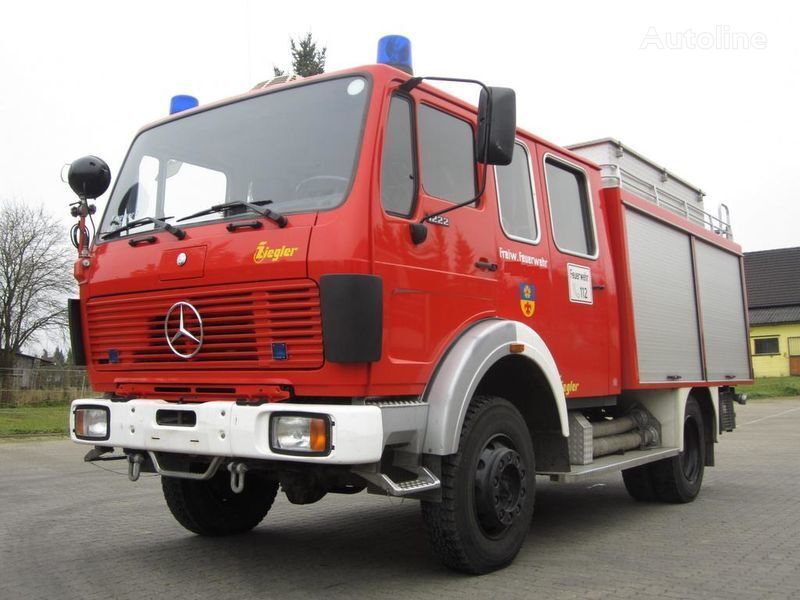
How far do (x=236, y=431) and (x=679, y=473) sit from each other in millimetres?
4994

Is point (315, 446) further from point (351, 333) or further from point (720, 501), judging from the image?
point (720, 501)

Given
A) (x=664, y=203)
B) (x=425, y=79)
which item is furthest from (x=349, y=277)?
(x=664, y=203)

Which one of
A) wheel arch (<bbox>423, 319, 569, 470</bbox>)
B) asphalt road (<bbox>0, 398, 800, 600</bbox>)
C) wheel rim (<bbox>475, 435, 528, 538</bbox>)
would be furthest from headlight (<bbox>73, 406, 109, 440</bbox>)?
wheel rim (<bbox>475, 435, 528, 538</bbox>)

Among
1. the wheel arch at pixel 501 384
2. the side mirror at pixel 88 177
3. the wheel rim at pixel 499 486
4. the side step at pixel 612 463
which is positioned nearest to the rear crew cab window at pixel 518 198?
the wheel arch at pixel 501 384

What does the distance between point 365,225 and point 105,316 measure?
1.89 m

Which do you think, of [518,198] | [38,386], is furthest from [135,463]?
[38,386]

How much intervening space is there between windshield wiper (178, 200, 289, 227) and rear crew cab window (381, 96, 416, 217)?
555mm

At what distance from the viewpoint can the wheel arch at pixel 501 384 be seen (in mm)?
4438

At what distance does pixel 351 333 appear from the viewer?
13.2 ft

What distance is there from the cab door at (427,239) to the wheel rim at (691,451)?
3898 millimetres

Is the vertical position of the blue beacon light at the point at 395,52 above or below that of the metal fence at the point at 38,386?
above

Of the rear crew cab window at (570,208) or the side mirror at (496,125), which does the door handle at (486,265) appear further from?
the rear crew cab window at (570,208)

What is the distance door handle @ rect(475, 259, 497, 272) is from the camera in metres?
5.04

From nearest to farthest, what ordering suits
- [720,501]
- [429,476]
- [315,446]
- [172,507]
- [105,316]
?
[315,446]
[429,476]
[105,316]
[172,507]
[720,501]
